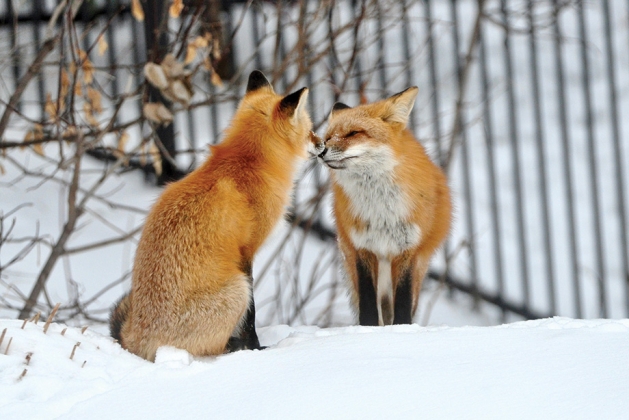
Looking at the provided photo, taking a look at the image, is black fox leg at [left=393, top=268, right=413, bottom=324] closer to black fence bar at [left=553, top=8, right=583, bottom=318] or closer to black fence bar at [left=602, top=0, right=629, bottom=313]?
black fence bar at [left=553, top=8, right=583, bottom=318]

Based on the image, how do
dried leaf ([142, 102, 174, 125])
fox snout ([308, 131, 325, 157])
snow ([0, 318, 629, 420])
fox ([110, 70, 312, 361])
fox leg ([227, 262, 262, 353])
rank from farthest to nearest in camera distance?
dried leaf ([142, 102, 174, 125]) < fox snout ([308, 131, 325, 157]) < fox leg ([227, 262, 262, 353]) < fox ([110, 70, 312, 361]) < snow ([0, 318, 629, 420])

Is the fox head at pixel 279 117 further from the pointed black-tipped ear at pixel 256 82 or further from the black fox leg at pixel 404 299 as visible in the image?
the black fox leg at pixel 404 299

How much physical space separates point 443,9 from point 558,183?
11.0 ft

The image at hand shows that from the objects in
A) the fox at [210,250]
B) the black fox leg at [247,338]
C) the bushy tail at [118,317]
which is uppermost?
the fox at [210,250]

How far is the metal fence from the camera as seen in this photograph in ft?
16.6

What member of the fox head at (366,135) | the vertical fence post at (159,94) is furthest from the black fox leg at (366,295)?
the vertical fence post at (159,94)

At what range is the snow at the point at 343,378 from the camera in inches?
78.0

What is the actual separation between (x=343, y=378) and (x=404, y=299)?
1.20 m

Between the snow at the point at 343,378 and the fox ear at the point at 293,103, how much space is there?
943mm

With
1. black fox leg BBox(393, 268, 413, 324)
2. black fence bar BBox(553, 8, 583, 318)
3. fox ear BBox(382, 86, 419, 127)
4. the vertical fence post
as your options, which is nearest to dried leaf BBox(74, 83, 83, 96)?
the vertical fence post

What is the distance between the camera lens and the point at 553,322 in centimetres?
301

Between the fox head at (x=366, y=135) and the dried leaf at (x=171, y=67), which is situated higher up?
the dried leaf at (x=171, y=67)

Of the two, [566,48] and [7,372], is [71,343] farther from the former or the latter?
[566,48]

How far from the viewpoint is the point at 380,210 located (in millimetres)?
3344
